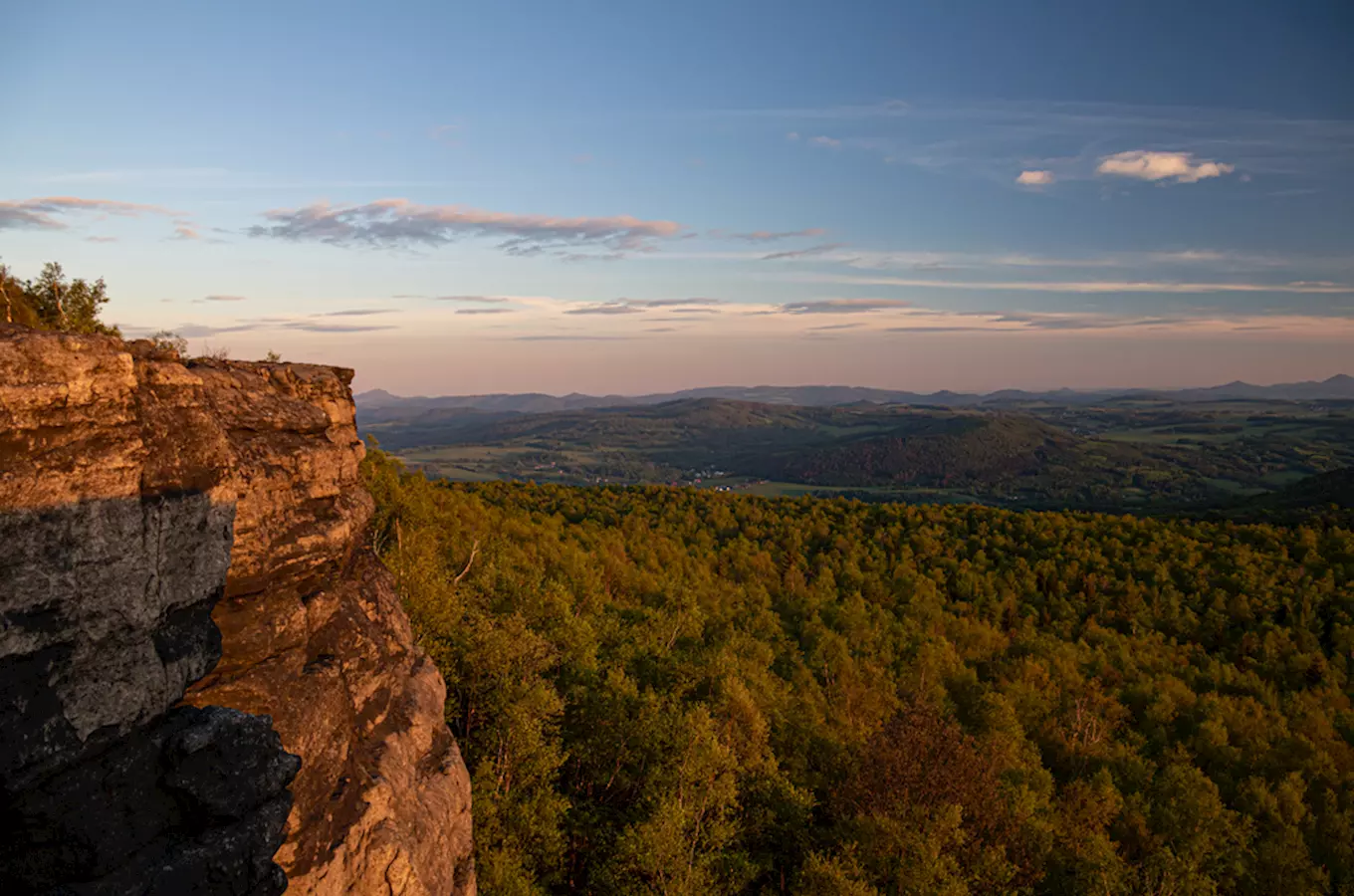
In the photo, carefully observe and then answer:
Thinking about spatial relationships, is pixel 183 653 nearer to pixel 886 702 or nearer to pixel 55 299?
pixel 55 299

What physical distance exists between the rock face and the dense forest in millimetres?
11774

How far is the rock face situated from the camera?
13.2m

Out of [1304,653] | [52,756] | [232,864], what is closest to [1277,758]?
[1304,653]

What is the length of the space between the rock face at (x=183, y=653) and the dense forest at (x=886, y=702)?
11.8 meters

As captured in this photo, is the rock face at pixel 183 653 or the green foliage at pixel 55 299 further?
the green foliage at pixel 55 299

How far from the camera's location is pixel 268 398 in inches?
869

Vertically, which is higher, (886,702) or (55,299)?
(55,299)

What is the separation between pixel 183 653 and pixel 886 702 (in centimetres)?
5484

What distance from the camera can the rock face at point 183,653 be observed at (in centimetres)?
1323

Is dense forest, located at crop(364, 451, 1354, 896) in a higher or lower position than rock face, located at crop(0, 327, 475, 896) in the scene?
lower

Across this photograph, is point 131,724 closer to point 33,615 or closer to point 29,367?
point 33,615

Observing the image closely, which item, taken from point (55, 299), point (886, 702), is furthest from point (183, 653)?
point (886, 702)

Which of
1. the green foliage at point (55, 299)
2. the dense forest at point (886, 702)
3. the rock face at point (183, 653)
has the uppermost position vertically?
the green foliage at point (55, 299)

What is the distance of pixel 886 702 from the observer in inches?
2330
